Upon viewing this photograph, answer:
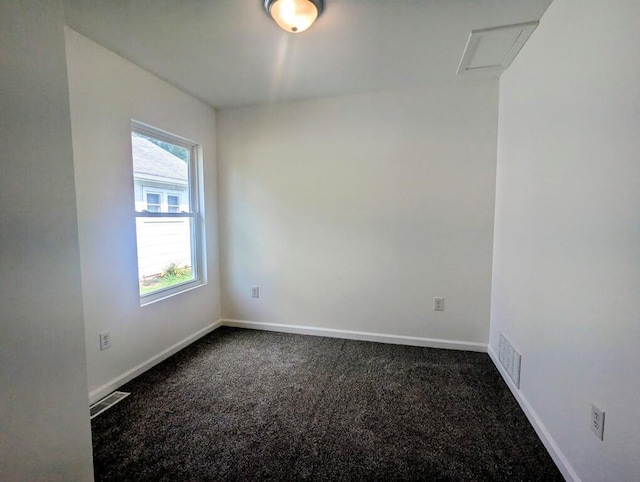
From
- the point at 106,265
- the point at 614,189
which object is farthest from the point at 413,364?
the point at 106,265

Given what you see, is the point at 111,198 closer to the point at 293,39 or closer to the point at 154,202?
the point at 154,202

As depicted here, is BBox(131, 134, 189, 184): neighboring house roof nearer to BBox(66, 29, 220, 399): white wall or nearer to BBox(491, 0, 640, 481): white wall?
BBox(66, 29, 220, 399): white wall

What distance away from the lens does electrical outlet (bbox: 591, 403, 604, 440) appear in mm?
1161

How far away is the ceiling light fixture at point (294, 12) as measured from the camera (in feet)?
5.12

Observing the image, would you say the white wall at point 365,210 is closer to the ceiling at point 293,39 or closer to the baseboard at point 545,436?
the ceiling at point 293,39

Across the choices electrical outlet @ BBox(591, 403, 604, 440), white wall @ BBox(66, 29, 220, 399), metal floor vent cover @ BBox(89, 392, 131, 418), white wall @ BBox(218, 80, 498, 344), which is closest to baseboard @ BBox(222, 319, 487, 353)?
white wall @ BBox(218, 80, 498, 344)

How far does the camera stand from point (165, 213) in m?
2.66

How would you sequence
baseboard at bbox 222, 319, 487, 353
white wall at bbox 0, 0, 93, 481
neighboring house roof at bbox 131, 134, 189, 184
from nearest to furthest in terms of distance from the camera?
white wall at bbox 0, 0, 93, 481 → neighboring house roof at bbox 131, 134, 189, 184 → baseboard at bbox 222, 319, 487, 353

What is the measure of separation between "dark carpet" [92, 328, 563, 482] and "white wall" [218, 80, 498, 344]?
0.57 metres

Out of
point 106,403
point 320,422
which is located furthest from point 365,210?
point 106,403

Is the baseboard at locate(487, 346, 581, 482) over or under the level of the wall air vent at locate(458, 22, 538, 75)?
under

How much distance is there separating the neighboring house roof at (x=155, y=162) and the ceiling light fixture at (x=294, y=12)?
1.48 m

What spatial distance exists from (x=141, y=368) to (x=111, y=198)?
136cm

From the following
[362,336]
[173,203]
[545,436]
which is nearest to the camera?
[545,436]
